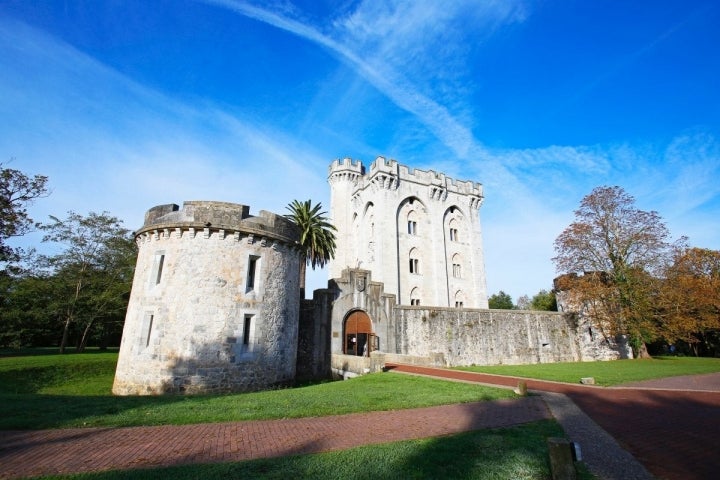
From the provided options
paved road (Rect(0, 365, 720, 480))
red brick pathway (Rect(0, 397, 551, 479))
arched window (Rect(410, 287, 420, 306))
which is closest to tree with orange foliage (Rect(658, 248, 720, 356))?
arched window (Rect(410, 287, 420, 306))

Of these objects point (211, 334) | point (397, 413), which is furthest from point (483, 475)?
point (211, 334)

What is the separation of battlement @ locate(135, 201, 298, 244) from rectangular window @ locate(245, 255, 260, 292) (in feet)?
4.01

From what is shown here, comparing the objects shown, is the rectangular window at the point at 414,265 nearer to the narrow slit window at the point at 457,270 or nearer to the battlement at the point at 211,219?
the narrow slit window at the point at 457,270

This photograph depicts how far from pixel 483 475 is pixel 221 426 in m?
5.46

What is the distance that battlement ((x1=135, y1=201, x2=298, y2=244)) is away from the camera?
53.2ft

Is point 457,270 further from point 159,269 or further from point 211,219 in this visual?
point 159,269

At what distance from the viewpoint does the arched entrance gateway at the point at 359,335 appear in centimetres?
2355

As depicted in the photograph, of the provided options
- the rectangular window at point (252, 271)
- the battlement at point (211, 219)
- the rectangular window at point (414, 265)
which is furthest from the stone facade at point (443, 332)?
the rectangular window at point (414, 265)

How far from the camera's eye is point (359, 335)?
2386cm

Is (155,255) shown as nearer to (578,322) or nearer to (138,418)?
(138,418)

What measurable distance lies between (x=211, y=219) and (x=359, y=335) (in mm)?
12378

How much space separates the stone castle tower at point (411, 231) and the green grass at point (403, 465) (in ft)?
99.8

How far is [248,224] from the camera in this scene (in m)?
16.9

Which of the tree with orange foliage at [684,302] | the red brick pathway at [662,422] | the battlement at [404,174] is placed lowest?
the red brick pathway at [662,422]
